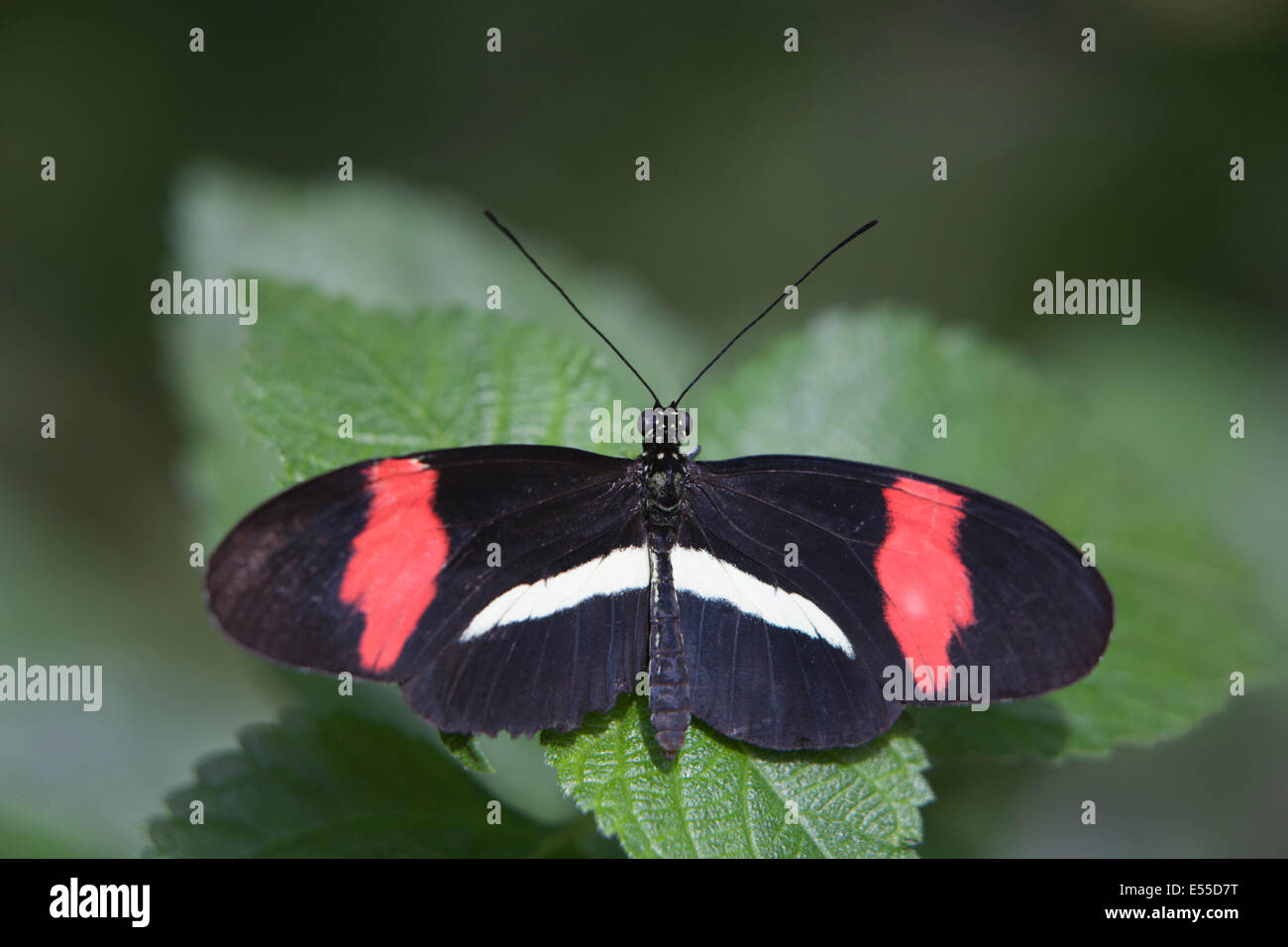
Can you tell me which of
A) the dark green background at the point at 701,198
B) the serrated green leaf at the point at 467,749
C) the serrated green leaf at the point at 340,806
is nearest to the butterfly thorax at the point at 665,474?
the serrated green leaf at the point at 467,749

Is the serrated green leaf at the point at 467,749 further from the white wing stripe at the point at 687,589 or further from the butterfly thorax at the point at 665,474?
the butterfly thorax at the point at 665,474

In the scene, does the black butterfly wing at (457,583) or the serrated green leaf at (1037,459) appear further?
the serrated green leaf at (1037,459)

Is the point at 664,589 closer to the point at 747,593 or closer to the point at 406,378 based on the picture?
the point at 747,593

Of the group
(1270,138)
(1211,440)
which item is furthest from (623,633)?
(1270,138)

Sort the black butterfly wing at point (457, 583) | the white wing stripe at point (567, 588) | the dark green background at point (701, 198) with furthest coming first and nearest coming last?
1. the dark green background at point (701, 198)
2. the white wing stripe at point (567, 588)
3. the black butterfly wing at point (457, 583)

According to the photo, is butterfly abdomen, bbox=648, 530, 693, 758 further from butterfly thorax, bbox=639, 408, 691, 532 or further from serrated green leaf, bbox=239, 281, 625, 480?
serrated green leaf, bbox=239, 281, 625, 480

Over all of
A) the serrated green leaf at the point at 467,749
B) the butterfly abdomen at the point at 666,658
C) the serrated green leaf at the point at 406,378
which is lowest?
the serrated green leaf at the point at 467,749

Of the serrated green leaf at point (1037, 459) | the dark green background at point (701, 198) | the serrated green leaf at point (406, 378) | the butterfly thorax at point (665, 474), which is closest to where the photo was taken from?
the butterfly thorax at point (665, 474)
